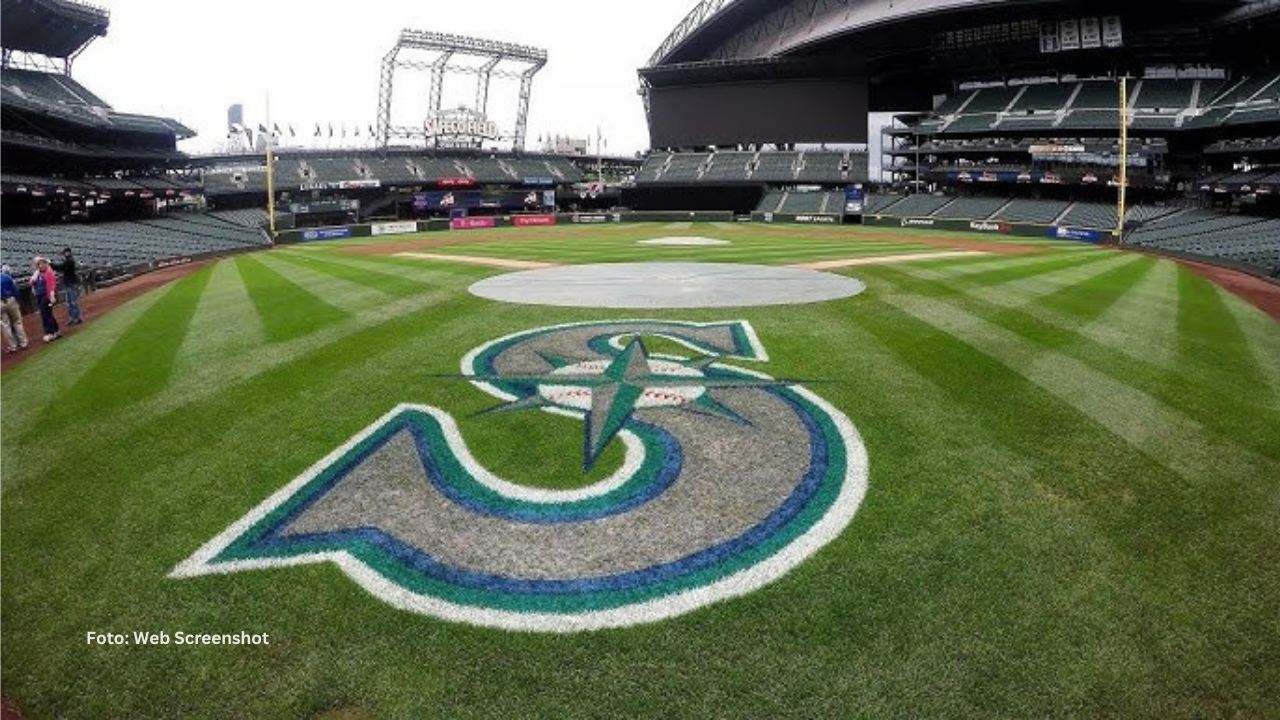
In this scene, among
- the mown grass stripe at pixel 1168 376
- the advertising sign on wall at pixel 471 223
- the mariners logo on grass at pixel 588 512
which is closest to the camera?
the mariners logo on grass at pixel 588 512

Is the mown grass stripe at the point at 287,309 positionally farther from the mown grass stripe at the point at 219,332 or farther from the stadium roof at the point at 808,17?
the stadium roof at the point at 808,17

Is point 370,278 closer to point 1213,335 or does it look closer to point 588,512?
point 588,512

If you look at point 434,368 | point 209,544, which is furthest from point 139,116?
point 209,544

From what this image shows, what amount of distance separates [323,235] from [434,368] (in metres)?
58.4

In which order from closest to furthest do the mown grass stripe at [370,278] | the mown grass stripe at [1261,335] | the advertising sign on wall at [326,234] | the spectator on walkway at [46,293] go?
the mown grass stripe at [1261,335], the spectator on walkway at [46,293], the mown grass stripe at [370,278], the advertising sign on wall at [326,234]

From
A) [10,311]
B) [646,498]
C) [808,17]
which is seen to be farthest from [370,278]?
[808,17]

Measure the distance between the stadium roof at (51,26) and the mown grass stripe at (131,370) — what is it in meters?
47.8

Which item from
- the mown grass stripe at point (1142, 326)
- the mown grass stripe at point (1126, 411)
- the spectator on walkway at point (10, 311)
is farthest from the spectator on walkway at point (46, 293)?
the mown grass stripe at point (1142, 326)

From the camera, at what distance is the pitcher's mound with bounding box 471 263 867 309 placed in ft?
60.6

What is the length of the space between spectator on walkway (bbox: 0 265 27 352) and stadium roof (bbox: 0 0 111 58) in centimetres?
4846

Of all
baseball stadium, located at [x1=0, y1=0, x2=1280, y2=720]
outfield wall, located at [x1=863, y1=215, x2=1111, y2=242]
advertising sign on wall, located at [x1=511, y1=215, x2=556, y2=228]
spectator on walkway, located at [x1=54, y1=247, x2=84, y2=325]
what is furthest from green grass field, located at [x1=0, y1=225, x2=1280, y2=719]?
advertising sign on wall, located at [x1=511, y1=215, x2=556, y2=228]

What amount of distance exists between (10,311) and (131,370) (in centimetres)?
498

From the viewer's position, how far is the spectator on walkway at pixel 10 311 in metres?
15.2

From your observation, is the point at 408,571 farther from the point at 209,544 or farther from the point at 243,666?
the point at 209,544
